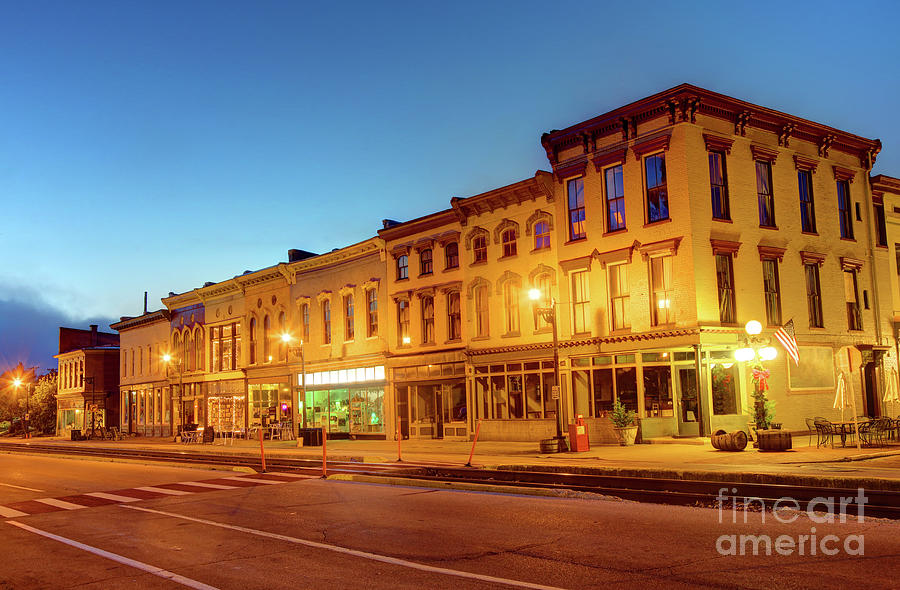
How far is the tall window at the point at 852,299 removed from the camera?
31.9 metres

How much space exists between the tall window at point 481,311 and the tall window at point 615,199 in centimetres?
728

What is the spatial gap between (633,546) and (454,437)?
84.0 feet

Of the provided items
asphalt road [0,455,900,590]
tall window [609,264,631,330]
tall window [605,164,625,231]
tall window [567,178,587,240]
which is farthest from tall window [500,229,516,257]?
asphalt road [0,455,900,590]

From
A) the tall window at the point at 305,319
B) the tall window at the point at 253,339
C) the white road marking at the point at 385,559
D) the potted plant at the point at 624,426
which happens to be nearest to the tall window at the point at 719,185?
the potted plant at the point at 624,426

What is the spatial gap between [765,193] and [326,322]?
81.3ft

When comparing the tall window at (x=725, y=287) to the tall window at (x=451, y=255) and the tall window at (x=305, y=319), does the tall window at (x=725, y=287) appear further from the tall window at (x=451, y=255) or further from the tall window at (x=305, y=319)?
the tall window at (x=305, y=319)

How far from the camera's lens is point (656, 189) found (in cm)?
2812

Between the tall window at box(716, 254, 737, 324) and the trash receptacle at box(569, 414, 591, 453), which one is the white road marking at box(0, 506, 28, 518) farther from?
the tall window at box(716, 254, 737, 324)

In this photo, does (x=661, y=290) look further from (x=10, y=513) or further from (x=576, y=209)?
(x=10, y=513)

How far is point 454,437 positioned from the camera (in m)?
34.9

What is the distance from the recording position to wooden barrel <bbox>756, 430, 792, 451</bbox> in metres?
22.9

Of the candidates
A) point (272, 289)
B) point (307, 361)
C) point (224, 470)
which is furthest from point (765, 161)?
point (272, 289)

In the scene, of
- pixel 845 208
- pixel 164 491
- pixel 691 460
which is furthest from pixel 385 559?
pixel 845 208

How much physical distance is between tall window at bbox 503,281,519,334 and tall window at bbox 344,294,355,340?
1161cm
